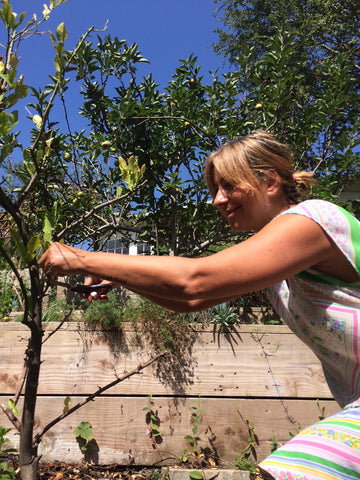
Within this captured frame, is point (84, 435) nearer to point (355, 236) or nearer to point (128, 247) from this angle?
point (128, 247)

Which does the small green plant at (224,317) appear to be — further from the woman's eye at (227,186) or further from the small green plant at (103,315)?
the woman's eye at (227,186)

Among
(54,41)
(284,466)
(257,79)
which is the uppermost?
(257,79)

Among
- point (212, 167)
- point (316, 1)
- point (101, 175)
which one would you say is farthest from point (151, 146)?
point (316, 1)

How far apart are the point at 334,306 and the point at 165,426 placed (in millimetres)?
2260

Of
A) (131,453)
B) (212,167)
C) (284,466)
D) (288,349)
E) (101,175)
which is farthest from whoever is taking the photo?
(101,175)

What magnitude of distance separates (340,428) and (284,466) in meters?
0.18

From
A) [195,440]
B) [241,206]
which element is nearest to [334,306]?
[241,206]

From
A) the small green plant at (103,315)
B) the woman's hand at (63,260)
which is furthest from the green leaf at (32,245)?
the small green plant at (103,315)

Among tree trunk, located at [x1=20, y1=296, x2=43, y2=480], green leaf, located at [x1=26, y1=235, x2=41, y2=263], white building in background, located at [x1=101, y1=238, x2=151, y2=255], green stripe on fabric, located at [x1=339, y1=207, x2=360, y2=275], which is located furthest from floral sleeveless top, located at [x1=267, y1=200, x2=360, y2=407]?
white building in background, located at [x1=101, y1=238, x2=151, y2=255]

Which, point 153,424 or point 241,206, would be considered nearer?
point 241,206

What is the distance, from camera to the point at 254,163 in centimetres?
136

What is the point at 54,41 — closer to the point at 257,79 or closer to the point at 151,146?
the point at 151,146

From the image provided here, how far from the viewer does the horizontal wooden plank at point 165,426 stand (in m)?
2.94

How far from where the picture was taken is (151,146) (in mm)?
3574
